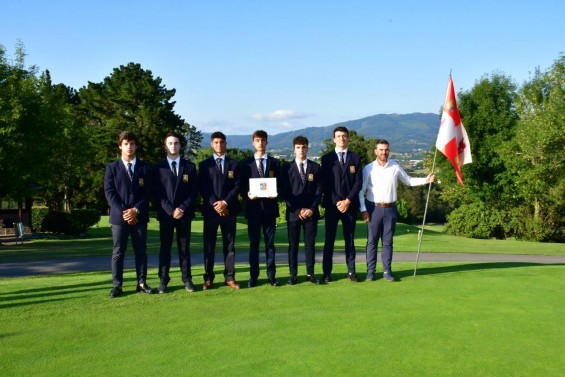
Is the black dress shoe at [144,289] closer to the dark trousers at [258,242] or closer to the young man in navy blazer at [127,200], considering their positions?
the young man in navy blazer at [127,200]

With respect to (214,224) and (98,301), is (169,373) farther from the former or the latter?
(214,224)

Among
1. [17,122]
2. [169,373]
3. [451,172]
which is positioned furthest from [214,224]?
[451,172]

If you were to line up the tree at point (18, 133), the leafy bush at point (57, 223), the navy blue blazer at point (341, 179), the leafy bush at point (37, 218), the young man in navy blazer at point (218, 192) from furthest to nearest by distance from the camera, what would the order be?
the leafy bush at point (37, 218) < the leafy bush at point (57, 223) < the tree at point (18, 133) < the navy blue blazer at point (341, 179) < the young man in navy blazer at point (218, 192)

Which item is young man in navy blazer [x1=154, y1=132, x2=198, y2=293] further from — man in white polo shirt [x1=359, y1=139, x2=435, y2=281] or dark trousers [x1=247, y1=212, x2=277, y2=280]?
man in white polo shirt [x1=359, y1=139, x2=435, y2=281]

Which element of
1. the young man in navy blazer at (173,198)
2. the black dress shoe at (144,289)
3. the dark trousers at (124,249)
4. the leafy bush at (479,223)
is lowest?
the leafy bush at (479,223)

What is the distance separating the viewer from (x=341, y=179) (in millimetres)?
9156

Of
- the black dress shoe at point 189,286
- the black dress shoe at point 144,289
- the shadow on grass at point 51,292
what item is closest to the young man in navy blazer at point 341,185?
the black dress shoe at point 189,286

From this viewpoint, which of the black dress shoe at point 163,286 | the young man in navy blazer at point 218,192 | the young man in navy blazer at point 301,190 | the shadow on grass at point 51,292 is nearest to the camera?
the shadow on grass at point 51,292

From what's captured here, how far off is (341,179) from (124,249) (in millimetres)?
3558

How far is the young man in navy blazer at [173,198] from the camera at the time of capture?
827 centimetres

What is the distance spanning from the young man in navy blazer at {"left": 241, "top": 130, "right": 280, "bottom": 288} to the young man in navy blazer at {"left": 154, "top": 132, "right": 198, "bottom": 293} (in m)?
0.89

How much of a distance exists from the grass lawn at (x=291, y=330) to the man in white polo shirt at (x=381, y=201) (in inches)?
24.9

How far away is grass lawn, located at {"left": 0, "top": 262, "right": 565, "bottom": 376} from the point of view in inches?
198

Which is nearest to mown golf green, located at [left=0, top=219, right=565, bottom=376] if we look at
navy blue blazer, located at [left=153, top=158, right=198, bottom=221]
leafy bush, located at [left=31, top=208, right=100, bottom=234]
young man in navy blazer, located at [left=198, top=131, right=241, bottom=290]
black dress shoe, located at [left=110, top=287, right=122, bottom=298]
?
black dress shoe, located at [left=110, top=287, right=122, bottom=298]
